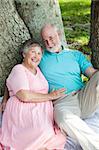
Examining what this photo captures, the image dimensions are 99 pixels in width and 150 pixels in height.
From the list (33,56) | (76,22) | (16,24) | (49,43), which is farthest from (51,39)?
(76,22)

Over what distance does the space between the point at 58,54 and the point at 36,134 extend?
3.25 ft

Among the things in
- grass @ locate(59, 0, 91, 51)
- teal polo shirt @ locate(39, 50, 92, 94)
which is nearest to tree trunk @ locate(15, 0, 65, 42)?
teal polo shirt @ locate(39, 50, 92, 94)

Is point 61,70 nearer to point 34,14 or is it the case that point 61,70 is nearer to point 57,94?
point 57,94

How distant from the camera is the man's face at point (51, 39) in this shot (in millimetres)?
4480

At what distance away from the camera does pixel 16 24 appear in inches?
198

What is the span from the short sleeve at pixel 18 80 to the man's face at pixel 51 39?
39cm

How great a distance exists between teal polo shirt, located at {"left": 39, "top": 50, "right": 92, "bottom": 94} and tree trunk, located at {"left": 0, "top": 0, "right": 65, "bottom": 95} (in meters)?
0.50

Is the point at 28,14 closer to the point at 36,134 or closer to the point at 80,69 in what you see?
the point at 80,69

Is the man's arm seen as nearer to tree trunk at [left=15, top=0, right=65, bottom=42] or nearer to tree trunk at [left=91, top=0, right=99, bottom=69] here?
tree trunk at [left=91, top=0, right=99, bottom=69]

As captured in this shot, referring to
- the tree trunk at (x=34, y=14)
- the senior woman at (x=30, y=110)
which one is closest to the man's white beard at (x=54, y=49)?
the senior woman at (x=30, y=110)

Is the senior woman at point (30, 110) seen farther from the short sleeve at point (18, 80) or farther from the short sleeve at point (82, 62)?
the short sleeve at point (82, 62)

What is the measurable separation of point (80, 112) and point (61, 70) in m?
0.58

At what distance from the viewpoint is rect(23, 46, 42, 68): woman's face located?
14.4 ft

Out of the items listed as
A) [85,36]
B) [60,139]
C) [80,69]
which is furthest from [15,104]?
[85,36]
